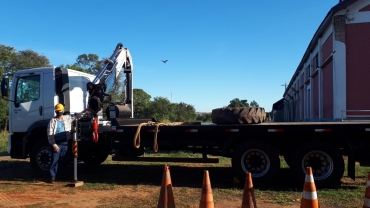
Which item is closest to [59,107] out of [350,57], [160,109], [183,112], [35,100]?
[35,100]

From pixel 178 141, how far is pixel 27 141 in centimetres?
416

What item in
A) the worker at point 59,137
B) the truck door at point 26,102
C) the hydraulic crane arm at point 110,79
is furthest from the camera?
the hydraulic crane arm at point 110,79

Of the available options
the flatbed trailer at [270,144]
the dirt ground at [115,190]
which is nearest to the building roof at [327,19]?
the flatbed trailer at [270,144]

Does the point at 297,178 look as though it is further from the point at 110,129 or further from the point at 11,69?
the point at 11,69

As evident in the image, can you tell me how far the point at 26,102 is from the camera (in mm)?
9609

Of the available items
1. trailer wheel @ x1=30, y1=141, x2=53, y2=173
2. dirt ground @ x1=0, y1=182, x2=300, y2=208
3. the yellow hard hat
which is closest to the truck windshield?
the yellow hard hat

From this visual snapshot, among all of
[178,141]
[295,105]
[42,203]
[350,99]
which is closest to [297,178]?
[178,141]

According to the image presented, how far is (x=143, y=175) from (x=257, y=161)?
334cm

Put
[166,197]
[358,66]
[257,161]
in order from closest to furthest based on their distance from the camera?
[166,197]
[257,161]
[358,66]

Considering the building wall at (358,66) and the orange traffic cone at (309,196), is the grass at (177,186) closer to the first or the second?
the orange traffic cone at (309,196)

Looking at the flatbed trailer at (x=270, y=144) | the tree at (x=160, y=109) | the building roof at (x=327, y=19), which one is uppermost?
the building roof at (x=327, y=19)

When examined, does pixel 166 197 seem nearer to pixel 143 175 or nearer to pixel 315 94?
pixel 143 175

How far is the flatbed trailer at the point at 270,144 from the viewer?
7434 mm

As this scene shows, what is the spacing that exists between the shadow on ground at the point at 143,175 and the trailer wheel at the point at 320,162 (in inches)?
15.2
